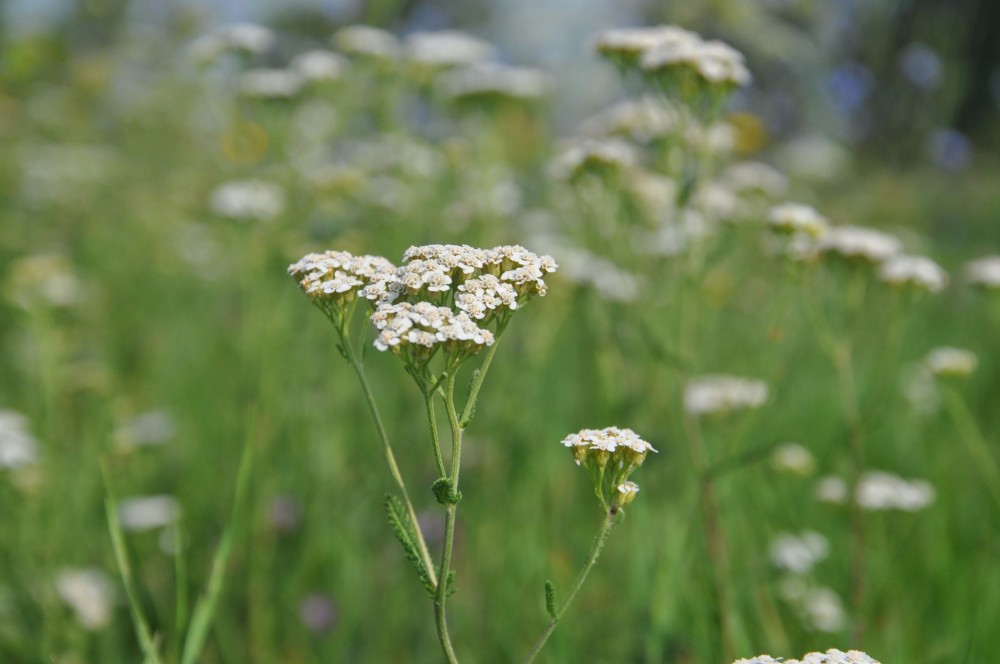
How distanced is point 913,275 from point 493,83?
170 cm

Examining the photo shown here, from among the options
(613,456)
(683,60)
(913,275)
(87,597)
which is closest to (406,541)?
(613,456)

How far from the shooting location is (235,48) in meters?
3.43

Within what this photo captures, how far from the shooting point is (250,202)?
3.30 m

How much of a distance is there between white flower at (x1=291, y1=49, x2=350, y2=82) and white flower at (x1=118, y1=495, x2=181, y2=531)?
158cm

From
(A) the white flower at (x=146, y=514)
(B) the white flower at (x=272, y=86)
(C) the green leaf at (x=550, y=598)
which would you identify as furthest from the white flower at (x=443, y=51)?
(C) the green leaf at (x=550, y=598)

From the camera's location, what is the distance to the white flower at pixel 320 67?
10.8ft

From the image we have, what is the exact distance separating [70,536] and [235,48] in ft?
6.08

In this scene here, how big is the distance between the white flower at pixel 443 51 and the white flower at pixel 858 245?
1760 millimetres

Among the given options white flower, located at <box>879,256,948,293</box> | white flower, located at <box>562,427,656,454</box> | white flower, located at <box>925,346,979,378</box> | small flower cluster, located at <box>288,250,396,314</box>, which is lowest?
white flower, located at <box>925,346,979,378</box>

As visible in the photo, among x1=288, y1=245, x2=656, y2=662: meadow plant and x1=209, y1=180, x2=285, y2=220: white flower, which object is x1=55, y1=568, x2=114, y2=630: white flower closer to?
x1=209, y1=180, x2=285, y2=220: white flower

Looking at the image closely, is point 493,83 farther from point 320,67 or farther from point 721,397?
point 721,397

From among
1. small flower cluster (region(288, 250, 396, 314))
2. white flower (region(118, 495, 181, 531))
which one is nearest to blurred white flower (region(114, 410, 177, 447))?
white flower (region(118, 495, 181, 531))

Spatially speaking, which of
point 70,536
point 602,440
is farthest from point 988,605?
point 70,536

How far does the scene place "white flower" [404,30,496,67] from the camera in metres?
3.58
